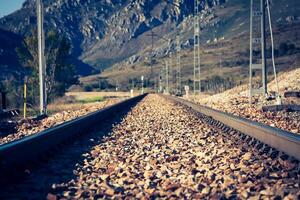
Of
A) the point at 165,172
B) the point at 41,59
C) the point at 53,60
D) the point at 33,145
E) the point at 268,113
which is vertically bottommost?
the point at 268,113

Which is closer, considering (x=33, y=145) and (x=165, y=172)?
(x=165, y=172)

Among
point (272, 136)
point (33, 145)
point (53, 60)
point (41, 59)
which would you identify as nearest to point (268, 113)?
point (41, 59)

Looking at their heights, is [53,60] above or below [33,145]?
above

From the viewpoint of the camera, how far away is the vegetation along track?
6.05 metres

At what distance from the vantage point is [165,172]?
746 cm

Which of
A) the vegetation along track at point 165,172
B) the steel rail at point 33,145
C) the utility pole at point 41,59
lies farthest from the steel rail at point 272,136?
the utility pole at point 41,59

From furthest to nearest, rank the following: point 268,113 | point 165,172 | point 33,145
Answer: point 268,113
point 33,145
point 165,172

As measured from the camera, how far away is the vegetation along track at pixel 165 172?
605cm

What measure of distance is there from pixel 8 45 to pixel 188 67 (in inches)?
2335

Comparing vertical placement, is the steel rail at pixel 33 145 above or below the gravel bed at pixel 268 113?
above

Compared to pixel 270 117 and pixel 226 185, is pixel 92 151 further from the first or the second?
pixel 270 117

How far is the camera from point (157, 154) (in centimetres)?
950

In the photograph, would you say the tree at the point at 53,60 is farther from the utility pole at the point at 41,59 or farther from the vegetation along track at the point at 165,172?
the vegetation along track at the point at 165,172

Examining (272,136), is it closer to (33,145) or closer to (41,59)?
(33,145)
